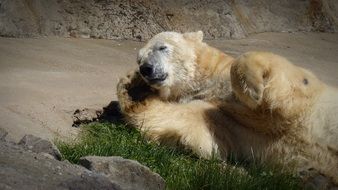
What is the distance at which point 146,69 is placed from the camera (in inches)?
218

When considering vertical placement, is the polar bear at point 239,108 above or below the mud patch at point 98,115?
above

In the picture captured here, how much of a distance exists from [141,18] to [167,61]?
2915 millimetres

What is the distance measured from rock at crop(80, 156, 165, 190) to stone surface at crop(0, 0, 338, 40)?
12.9 feet

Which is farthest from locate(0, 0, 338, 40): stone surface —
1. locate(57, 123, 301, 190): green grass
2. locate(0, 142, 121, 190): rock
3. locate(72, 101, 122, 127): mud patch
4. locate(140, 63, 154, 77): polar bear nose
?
locate(0, 142, 121, 190): rock

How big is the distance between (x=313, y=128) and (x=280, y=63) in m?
0.51

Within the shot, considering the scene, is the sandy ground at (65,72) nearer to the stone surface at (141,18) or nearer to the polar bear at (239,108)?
the stone surface at (141,18)

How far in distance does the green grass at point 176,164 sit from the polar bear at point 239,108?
0.14 meters

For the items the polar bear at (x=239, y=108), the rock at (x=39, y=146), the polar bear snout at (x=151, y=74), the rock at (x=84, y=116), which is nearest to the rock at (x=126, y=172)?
the rock at (x=39, y=146)

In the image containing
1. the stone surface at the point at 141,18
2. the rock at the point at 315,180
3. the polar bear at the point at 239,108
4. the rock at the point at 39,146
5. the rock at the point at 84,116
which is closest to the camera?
the rock at the point at 39,146

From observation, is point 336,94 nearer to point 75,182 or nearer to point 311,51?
point 75,182

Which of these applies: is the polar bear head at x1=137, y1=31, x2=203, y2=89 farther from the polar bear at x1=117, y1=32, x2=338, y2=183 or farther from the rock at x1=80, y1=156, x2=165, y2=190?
the rock at x1=80, y1=156, x2=165, y2=190

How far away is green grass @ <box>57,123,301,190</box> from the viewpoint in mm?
4332

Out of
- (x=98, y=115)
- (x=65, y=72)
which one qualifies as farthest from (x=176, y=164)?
(x=65, y=72)

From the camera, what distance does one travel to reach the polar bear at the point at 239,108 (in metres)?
4.89
